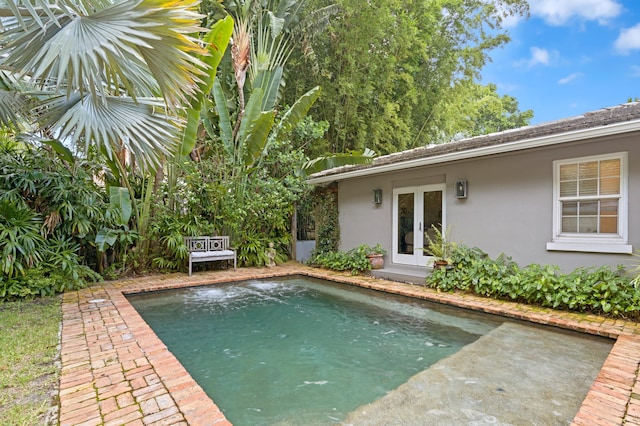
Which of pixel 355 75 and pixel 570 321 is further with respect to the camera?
pixel 355 75

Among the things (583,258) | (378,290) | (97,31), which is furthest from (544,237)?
(97,31)

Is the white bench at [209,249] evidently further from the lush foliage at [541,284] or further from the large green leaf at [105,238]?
the lush foliage at [541,284]

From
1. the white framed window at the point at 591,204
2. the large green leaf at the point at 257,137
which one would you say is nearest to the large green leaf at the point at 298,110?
the large green leaf at the point at 257,137

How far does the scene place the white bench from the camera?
7.47 meters

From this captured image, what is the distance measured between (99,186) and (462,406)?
7745 mm

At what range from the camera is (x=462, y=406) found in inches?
96.5

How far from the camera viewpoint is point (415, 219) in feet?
25.2

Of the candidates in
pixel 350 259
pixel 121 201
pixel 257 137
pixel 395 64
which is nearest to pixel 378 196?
pixel 350 259

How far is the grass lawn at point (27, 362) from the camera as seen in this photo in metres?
2.23

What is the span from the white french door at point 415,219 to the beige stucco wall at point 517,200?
0.20 metres

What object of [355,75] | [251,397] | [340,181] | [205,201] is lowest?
[251,397]

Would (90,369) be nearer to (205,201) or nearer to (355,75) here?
(205,201)

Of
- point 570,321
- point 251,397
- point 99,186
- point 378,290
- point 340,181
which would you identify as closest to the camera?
point 251,397

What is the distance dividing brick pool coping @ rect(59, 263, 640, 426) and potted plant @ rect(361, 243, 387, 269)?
270 centimetres
